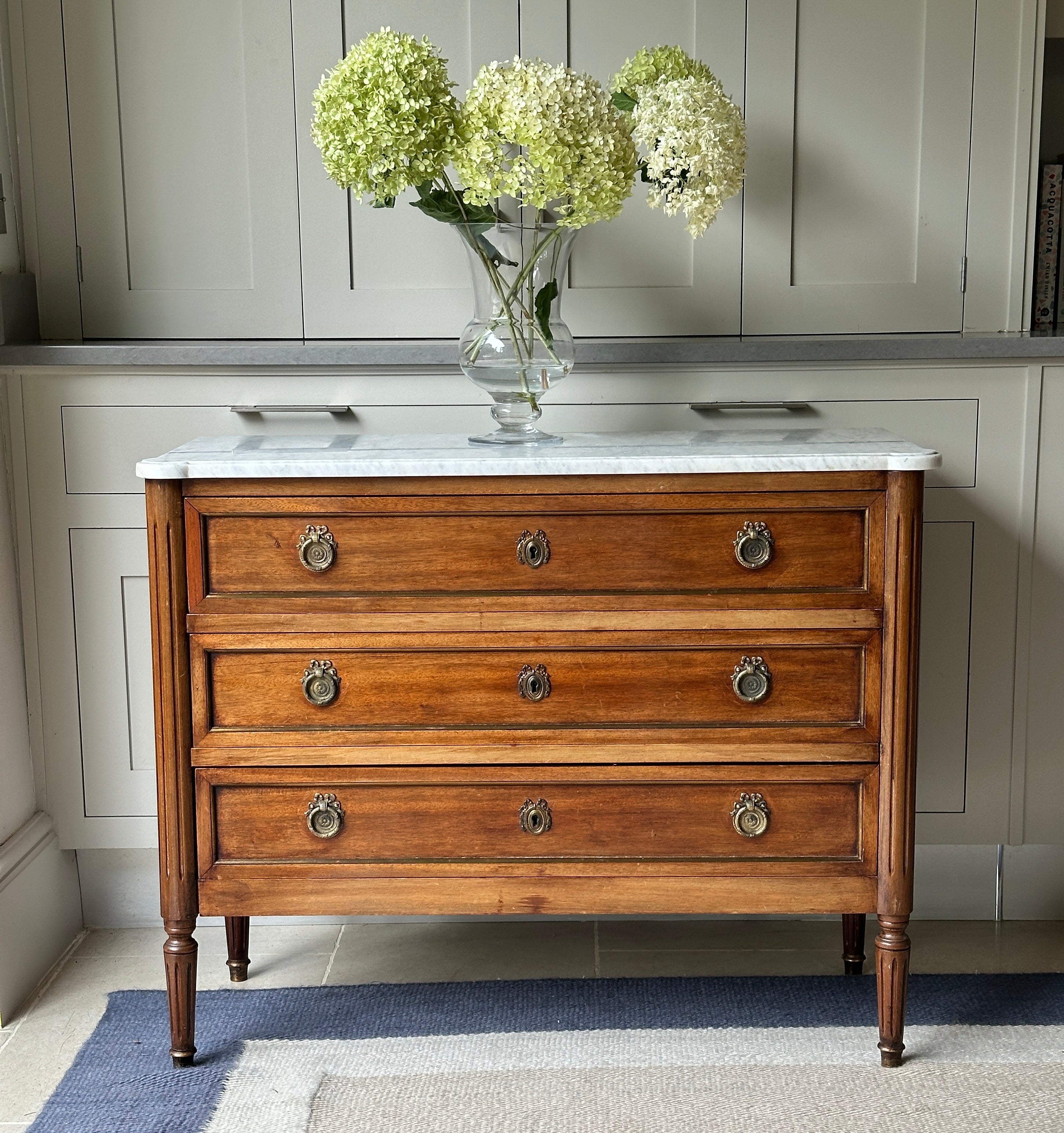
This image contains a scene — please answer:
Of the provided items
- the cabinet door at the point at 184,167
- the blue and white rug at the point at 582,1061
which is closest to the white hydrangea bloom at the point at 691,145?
the cabinet door at the point at 184,167

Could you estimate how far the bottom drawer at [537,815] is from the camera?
68.8 inches

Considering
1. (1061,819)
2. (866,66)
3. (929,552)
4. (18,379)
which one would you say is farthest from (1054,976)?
(18,379)

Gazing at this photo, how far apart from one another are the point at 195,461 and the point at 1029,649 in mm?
1486

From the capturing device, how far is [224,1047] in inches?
75.0

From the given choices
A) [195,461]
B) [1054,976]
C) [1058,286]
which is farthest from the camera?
[1058,286]

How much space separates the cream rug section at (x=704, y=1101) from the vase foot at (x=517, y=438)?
0.95m

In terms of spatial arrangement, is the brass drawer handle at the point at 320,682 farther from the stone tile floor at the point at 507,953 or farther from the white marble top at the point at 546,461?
the stone tile floor at the point at 507,953

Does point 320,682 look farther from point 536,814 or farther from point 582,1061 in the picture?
point 582,1061

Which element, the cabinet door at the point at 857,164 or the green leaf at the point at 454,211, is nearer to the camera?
the green leaf at the point at 454,211

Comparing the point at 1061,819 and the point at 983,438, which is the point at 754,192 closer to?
the point at 983,438

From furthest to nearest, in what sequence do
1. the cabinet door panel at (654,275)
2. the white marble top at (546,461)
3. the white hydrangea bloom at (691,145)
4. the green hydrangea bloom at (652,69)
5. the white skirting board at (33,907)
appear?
the cabinet door panel at (654,275)
the white skirting board at (33,907)
the green hydrangea bloom at (652,69)
the white hydrangea bloom at (691,145)
the white marble top at (546,461)

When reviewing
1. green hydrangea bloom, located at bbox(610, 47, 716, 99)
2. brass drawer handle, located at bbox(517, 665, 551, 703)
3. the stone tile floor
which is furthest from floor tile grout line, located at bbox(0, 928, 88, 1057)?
green hydrangea bloom, located at bbox(610, 47, 716, 99)

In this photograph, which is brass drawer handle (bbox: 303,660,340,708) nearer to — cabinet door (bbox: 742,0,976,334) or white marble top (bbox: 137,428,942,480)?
white marble top (bbox: 137,428,942,480)

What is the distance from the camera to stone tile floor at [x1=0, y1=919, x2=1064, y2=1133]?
2.12 m
